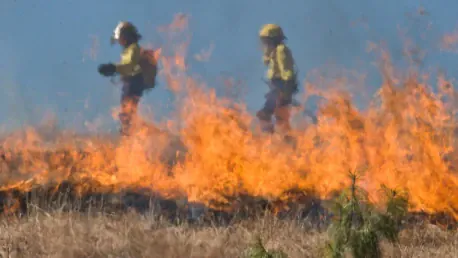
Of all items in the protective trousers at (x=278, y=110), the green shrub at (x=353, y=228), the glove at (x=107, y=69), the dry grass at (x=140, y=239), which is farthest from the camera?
the protective trousers at (x=278, y=110)

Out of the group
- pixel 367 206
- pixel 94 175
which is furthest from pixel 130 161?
pixel 367 206

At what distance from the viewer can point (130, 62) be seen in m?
10.6

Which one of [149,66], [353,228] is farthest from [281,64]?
[353,228]

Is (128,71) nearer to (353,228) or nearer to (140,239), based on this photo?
(140,239)

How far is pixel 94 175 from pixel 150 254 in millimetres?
3294

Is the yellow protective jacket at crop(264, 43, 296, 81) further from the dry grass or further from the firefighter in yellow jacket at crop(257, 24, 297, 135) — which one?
the dry grass

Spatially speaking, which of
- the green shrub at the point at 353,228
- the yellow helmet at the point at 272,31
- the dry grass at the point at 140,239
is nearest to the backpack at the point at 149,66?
the yellow helmet at the point at 272,31

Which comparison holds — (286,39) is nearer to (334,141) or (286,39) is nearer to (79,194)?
(334,141)

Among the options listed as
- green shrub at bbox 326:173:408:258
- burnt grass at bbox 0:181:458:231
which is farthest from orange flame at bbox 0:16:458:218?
green shrub at bbox 326:173:408:258

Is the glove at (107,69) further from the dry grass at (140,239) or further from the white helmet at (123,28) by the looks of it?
the dry grass at (140,239)

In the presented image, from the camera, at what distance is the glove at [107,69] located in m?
10.4

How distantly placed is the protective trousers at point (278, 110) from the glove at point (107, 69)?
2.78 meters

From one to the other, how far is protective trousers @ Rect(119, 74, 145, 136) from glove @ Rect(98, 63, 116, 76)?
11.2 inches

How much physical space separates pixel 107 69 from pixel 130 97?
0.67 metres
